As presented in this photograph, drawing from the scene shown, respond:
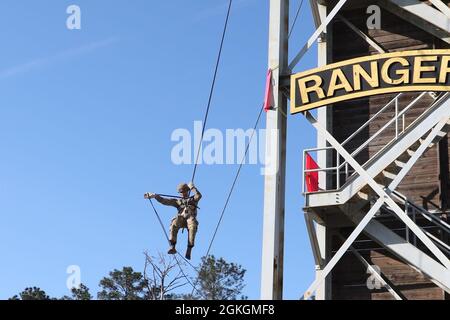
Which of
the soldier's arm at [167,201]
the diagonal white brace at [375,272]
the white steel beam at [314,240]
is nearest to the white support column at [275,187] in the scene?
the white steel beam at [314,240]

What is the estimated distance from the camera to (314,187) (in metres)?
18.5

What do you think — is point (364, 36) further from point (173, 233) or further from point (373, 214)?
point (173, 233)

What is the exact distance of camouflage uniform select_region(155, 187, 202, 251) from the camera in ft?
56.2

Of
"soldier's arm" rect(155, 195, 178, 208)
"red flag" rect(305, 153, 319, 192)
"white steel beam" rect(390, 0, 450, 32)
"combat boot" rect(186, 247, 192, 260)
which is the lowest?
"combat boot" rect(186, 247, 192, 260)

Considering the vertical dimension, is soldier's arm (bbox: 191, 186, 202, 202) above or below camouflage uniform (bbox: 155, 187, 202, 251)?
above

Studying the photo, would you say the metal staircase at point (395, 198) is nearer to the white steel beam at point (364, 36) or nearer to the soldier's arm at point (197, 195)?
the white steel beam at point (364, 36)

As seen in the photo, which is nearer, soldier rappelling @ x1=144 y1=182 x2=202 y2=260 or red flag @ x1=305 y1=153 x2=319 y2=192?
soldier rappelling @ x1=144 y1=182 x2=202 y2=260

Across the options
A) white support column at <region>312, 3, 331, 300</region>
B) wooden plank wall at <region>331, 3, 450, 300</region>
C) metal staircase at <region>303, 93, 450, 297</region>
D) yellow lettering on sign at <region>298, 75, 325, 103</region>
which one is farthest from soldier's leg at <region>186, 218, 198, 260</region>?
wooden plank wall at <region>331, 3, 450, 300</region>

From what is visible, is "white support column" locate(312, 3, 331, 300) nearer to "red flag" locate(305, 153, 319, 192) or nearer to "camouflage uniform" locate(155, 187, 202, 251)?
"red flag" locate(305, 153, 319, 192)

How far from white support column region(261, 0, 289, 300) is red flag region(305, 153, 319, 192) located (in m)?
1.66

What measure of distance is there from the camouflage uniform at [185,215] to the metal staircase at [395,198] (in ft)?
7.80

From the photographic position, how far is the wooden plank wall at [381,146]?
19.0 meters
